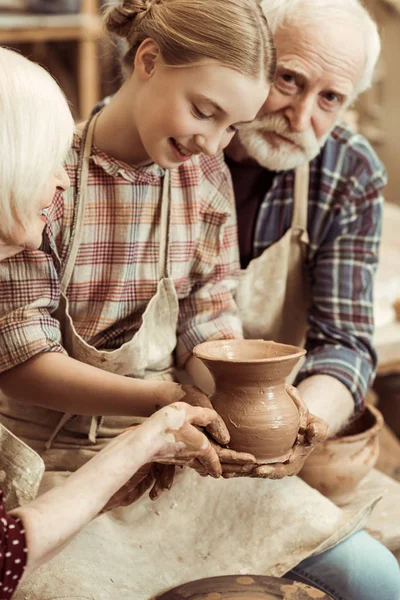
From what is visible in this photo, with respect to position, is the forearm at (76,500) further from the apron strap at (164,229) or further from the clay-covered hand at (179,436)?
the apron strap at (164,229)

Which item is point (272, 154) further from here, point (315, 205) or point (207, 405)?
point (207, 405)

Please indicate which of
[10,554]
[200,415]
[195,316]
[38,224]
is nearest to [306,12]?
[195,316]

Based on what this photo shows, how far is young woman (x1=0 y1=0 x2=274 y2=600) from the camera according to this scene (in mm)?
1754

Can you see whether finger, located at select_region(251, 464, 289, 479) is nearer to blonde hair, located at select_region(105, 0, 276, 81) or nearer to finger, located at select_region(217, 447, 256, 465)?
finger, located at select_region(217, 447, 256, 465)

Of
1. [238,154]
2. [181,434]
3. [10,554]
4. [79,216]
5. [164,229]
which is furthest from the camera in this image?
[238,154]

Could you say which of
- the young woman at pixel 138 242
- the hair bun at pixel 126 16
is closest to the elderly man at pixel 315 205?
the young woman at pixel 138 242

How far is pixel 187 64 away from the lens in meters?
1.75

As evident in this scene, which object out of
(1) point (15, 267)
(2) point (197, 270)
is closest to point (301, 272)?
(2) point (197, 270)

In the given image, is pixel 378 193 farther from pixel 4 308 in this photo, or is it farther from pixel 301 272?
pixel 4 308

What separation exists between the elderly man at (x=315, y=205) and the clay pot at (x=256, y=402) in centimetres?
53

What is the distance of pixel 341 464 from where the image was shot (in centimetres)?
237

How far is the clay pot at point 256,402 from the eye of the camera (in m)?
1.62

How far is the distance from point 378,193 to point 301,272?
13.7 inches

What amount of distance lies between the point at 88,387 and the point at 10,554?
0.58m
